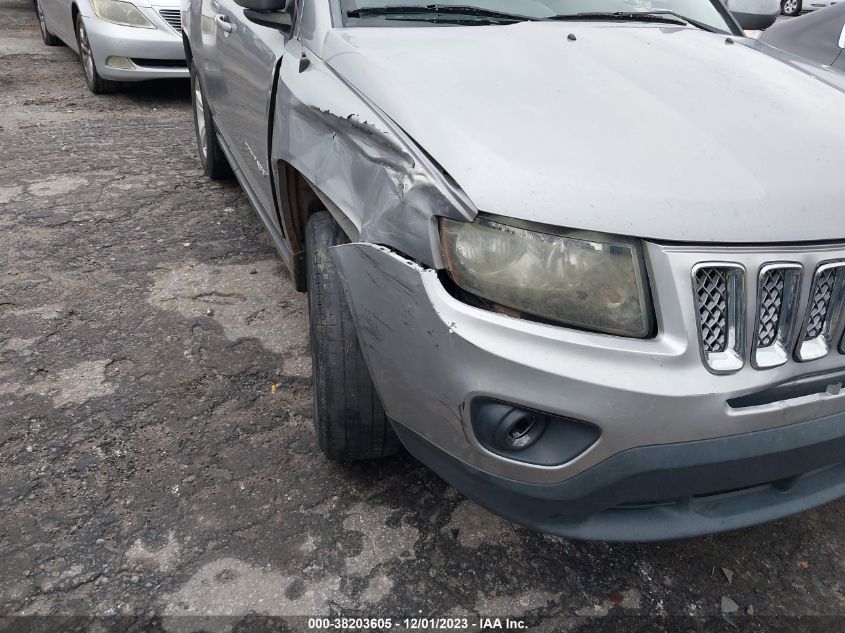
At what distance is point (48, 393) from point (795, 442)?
2295 mm

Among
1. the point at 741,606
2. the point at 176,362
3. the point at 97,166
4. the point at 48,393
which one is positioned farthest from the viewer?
the point at 97,166

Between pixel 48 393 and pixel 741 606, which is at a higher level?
pixel 48 393

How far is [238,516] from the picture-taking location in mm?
2080

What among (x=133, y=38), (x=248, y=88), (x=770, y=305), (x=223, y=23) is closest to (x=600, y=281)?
(x=770, y=305)

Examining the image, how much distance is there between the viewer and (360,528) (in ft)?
6.78

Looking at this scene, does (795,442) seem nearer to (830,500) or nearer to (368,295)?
(830,500)

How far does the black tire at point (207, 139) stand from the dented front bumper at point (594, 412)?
2.85m

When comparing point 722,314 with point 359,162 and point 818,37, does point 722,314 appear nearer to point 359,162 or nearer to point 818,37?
point 359,162

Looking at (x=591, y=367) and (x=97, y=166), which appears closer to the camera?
(x=591, y=367)

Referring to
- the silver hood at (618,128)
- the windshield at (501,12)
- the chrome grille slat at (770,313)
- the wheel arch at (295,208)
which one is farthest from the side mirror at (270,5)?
the chrome grille slat at (770,313)

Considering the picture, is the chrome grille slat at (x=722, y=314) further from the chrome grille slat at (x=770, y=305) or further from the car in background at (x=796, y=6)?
the car in background at (x=796, y=6)

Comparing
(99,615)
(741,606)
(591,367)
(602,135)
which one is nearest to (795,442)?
(591,367)

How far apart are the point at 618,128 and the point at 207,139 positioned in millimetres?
3281

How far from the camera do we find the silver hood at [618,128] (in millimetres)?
1451
